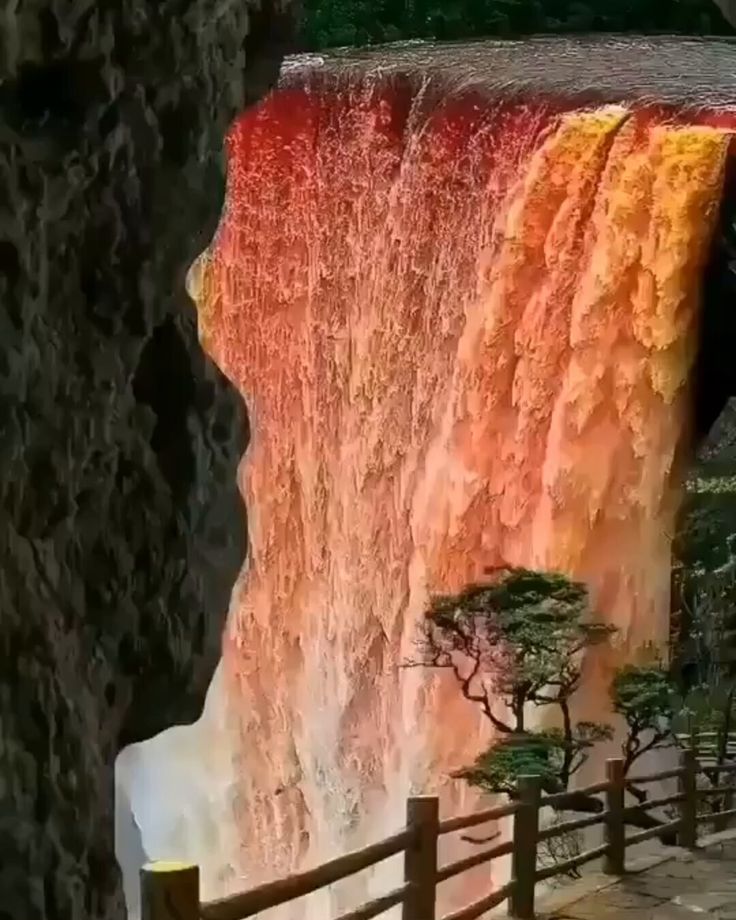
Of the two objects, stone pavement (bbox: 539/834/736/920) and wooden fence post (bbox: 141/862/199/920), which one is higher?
wooden fence post (bbox: 141/862/199/920)

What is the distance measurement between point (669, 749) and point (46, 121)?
2.34 m

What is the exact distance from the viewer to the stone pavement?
251cm

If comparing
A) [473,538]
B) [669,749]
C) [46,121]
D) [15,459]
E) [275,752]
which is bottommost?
[275,752]

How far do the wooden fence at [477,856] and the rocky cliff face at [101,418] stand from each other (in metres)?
0.26

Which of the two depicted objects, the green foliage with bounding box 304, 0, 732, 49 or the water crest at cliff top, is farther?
the green foliage with bounding box 304, 0, 732, 49

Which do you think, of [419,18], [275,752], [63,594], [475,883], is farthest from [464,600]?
[419,18]

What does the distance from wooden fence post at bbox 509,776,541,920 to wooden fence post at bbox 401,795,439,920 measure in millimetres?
366

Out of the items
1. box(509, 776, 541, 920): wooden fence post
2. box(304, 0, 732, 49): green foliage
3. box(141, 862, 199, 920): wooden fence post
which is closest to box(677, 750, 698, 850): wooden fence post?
box(509, 776, 541, 920): wooden fence post

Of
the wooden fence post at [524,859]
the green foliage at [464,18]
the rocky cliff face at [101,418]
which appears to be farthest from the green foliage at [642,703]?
the green foliage at [464,18]

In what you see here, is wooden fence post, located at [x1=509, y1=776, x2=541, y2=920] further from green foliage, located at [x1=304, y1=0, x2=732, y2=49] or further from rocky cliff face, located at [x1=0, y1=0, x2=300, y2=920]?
green foliage, located at [x1=304, y1=0, x2=732, y2=49]

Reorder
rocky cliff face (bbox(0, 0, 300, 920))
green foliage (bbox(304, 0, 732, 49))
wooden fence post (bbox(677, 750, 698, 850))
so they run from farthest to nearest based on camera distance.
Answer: green foliage (bbox(304, 0, 732, 49))
wooden fence post (bbox(677, 750, 698, 850))
rocky cliff face (bbox(0, 0, 300, 920))

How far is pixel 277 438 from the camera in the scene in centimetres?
427

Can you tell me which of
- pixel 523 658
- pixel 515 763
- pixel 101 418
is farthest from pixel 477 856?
pixel 101 418

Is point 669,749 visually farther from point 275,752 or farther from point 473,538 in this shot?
point 275,752
